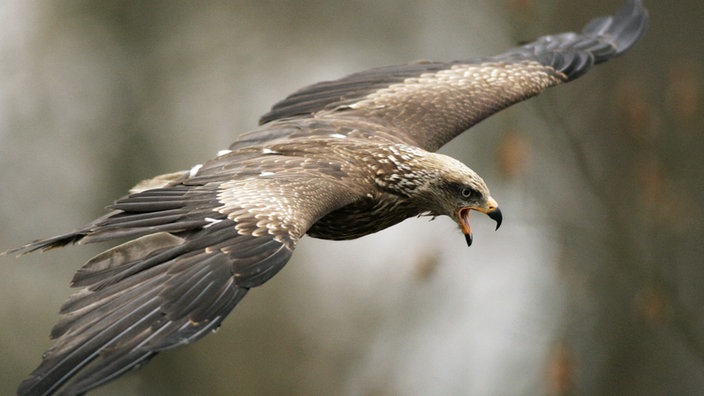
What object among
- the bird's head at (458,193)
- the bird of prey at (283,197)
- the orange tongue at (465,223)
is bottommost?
the orange tongue at (465,223)

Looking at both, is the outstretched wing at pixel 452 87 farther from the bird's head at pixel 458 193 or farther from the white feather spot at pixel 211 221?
the white feather spot at pixel 211 221

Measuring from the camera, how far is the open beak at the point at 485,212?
9.08 metres

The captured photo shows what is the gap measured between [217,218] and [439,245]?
4620 mm

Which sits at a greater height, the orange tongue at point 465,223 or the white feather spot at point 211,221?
the white feather spot at point 211,221

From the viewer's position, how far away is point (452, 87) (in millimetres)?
10742

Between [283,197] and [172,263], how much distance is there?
771mm

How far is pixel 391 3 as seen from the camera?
62.8 ft

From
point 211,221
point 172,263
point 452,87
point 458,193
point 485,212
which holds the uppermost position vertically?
point 211,221

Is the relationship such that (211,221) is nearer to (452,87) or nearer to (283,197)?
(283,197)

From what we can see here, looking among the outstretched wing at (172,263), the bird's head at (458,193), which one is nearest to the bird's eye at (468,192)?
the bird's head at (458,193)

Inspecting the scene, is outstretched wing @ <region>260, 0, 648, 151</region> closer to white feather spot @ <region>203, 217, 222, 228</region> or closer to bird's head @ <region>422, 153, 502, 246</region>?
bird's head @ <region>422, 153, 502, 246</region>

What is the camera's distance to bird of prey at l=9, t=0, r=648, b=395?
7.48m

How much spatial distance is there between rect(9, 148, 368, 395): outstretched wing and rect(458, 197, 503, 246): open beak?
33.4 inches

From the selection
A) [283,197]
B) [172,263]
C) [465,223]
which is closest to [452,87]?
[465,223]
